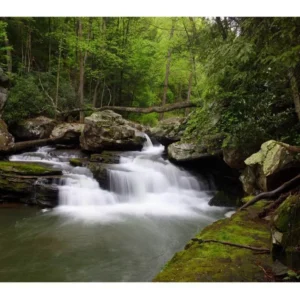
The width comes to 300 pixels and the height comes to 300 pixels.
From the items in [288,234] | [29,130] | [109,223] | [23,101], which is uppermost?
[23,101]

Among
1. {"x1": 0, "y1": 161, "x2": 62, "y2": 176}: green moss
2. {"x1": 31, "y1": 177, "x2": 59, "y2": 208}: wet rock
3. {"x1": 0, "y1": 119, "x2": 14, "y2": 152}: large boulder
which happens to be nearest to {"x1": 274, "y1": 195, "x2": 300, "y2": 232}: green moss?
{"x1": 31, "y1": 177, "x2": 59, "y2": 208}: wet rock

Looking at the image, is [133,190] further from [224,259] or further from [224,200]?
[224,259]

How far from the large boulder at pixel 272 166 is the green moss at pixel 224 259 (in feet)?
2.63

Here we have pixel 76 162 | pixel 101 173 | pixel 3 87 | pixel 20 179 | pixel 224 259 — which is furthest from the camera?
pixel 3 87

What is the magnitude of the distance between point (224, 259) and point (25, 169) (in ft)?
19.4

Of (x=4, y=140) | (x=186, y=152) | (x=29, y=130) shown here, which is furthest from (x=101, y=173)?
(x=29, y=130)

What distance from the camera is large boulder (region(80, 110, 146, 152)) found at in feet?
30.5

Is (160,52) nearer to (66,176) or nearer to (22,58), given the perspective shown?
(66,176)

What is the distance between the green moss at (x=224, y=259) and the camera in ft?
7.98

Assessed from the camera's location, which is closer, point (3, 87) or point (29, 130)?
point (3, 87)

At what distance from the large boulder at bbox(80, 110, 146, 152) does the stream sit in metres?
0.44

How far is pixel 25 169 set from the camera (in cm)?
723

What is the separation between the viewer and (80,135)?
1010 cm
